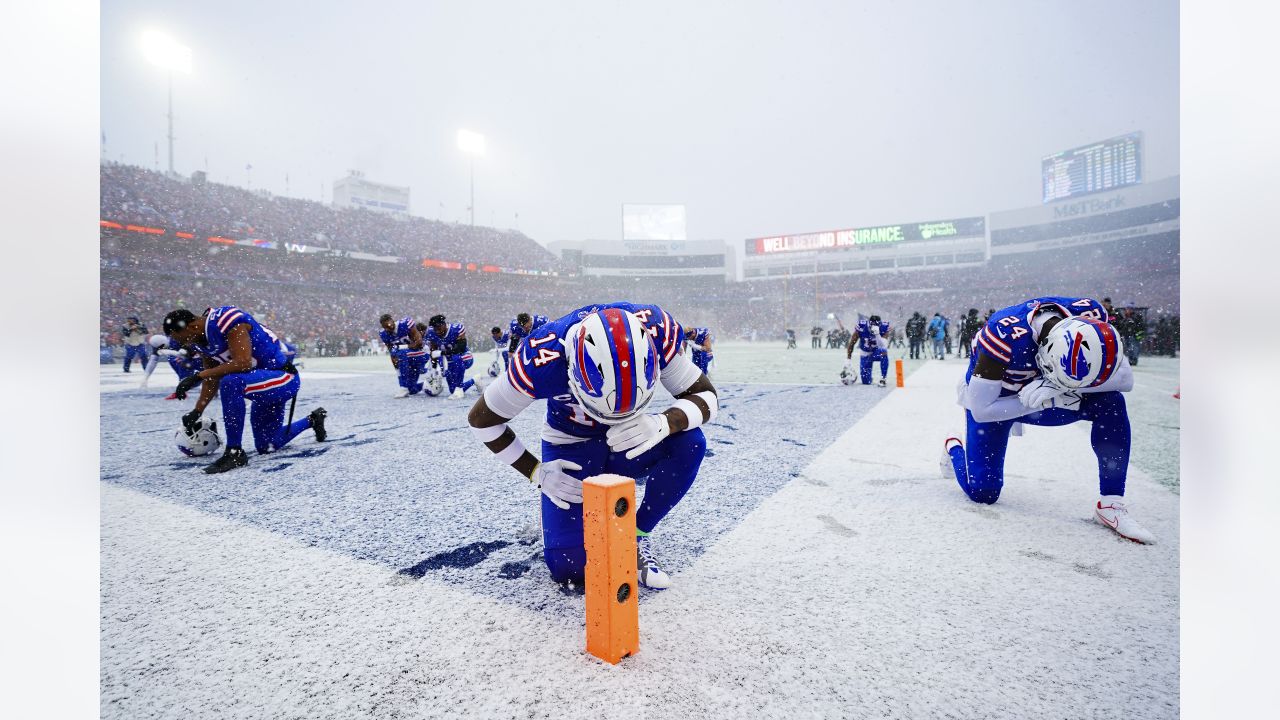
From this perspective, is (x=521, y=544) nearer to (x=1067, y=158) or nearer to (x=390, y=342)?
(x=390, y=342)

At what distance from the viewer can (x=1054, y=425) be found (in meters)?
2.88

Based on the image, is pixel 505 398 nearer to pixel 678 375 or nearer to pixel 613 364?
pixel 613 364

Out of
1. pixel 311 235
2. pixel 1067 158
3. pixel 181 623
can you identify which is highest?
pixel 1067 158

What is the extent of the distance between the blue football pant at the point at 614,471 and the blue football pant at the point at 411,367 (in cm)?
764

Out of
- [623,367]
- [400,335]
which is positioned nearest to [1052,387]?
[623,367]

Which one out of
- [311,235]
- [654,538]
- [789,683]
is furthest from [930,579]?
[311,235]

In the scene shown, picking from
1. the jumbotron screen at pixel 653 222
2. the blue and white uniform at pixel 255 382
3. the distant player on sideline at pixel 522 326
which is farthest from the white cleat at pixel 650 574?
the jumbotron screen at pixel 653 222

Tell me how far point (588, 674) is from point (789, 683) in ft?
2.01

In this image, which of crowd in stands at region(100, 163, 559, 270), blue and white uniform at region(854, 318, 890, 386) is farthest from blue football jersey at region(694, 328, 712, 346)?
crowd in stands at region(100, 163, 559, 270)

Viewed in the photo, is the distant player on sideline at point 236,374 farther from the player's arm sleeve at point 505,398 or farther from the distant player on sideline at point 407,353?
the distant player on sideline at point 407,353

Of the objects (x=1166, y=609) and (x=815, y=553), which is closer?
(x=1166, y=609)

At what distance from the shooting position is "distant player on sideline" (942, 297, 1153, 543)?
2.56 metres

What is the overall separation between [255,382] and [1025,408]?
18.6 ft
